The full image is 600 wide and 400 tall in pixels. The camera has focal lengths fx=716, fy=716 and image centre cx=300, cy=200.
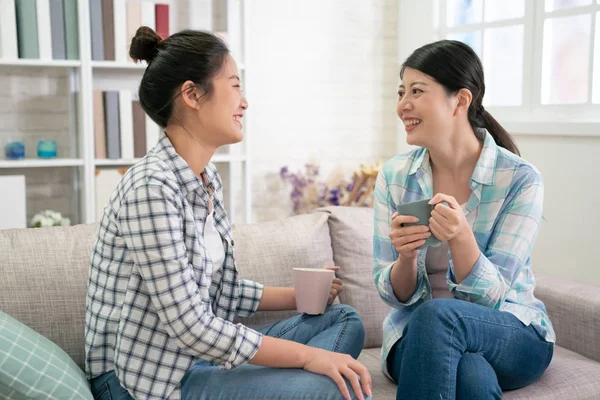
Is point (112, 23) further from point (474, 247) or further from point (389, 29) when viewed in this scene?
point (474, 247)

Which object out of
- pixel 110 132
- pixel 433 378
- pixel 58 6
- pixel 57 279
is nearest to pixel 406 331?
pixel 433 378

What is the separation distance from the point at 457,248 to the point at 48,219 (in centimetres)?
227

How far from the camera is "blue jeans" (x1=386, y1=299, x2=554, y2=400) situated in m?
1.57

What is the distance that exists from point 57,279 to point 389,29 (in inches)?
118

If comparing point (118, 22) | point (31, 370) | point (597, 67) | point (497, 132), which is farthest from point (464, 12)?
point (31, 370)

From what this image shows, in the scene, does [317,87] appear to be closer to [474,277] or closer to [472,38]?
[472,38]

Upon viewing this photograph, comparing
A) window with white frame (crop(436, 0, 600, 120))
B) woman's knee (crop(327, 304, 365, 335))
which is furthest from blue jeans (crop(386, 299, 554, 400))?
window with white frame (crop(436, 0, 600, 120))

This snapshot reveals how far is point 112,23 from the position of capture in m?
3.35

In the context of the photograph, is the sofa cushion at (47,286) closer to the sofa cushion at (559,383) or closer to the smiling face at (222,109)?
the smiling face at (222,109)

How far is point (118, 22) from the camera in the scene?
334 centimetres

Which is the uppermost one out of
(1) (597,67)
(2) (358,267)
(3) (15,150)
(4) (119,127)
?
(1) (597,67)

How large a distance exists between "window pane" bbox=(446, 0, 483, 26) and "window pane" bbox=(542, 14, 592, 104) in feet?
1.81

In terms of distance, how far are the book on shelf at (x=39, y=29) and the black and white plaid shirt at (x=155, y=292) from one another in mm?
1935

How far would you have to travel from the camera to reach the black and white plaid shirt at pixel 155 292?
1.41 m
